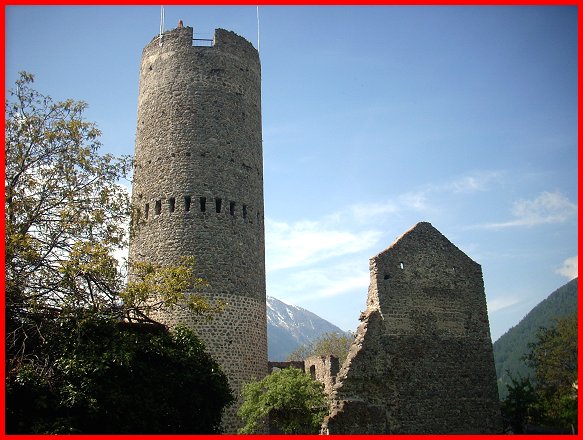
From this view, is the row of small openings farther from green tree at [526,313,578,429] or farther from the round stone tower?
green tree at [526,313,578,429]

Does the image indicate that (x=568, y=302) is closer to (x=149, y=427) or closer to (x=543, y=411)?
(x=543, y=411)

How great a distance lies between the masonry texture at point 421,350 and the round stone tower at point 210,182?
550 centimetres

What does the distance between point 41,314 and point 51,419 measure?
254cm

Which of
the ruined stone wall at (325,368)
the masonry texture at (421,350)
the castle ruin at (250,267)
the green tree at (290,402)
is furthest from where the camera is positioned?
the ruined stone wall at (325,368)

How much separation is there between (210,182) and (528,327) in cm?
10089

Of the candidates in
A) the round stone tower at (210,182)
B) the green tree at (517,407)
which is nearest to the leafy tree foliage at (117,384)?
the round stone tower at (210,182)

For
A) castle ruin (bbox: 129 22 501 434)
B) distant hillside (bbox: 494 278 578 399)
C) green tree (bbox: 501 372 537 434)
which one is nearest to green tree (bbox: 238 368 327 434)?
castle ruin (bbox: 129 22 501 434)

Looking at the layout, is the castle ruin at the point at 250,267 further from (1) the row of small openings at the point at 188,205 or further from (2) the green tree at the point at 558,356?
(2) the green tree at the point at 558,356

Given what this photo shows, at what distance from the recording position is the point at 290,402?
712 inches

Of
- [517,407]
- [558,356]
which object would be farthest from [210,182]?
[558,356]

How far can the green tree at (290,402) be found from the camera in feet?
58.9

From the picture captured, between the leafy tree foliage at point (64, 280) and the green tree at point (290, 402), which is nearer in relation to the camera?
the leafy tree foliage at point (64, 280)

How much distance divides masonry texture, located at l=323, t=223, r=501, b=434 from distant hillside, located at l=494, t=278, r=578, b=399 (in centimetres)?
8025

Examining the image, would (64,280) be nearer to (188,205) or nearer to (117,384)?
(117,384)
